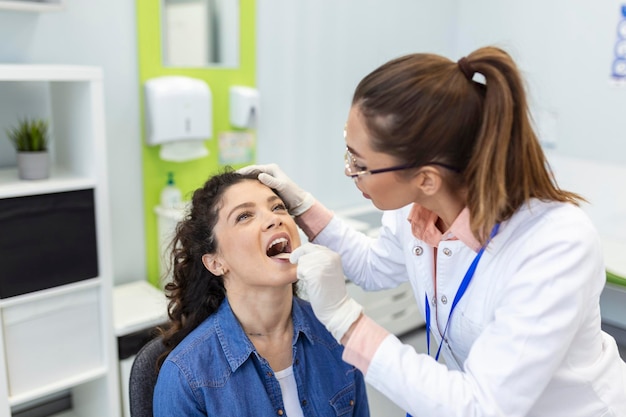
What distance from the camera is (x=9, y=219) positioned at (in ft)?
A: 5.73

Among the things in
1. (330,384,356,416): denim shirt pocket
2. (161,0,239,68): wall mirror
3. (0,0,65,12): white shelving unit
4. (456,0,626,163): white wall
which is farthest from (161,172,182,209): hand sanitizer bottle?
(456,0,626,163): white wall

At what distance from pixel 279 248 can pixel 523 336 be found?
650mm

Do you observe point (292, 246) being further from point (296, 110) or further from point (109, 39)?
point (296, 110)

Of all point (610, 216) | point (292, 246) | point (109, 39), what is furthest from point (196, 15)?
point (610, 216)

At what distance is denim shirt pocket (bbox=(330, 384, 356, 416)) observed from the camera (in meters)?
1.43

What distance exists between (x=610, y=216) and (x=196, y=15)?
2.19 m

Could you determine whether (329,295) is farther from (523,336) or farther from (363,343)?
(523,336)

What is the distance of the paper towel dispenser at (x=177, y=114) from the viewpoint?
229 cm

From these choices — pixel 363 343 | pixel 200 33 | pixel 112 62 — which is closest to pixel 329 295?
pixel 363 343

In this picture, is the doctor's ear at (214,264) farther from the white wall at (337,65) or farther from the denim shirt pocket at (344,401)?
the white wall at (337,65)

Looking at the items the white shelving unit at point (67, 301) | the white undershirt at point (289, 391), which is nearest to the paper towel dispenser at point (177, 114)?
the white shelving unit at point (67, 301)

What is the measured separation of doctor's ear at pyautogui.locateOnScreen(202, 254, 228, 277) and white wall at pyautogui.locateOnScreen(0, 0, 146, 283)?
105 centimetres

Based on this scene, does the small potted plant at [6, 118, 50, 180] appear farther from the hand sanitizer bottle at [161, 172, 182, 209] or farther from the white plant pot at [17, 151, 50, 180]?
the hand sanitizer bottle at [161, 172, 182, 209]

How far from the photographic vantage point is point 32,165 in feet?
6.10
